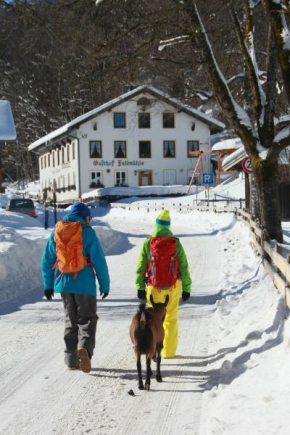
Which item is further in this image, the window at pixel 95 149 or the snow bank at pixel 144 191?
the window at pixel 95 149

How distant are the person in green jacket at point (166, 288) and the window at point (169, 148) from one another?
153 feet

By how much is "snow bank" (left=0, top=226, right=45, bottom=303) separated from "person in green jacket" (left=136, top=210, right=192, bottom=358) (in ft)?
15.1

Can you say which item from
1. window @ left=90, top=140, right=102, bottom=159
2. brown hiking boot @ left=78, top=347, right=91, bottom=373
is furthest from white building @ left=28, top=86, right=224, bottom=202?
brown hiking boot @ left=78, top=347, right=91, bottom=373

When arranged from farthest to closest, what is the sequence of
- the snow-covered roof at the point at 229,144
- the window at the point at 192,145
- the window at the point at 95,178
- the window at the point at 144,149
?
1. the window at the point at 192,145
2. the window at the point at 144,149
3. the window at the point at 95,178
4. the snow-covered roof at the point at 229,144

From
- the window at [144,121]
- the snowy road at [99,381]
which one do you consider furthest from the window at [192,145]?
the snowy road at [99,381]

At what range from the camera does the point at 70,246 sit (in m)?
5.98

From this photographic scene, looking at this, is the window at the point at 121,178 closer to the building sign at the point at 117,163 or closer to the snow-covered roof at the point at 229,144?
the building sign at the point at 117,163

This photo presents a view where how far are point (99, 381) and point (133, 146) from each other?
156 feet

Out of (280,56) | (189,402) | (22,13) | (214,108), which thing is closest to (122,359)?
(189,402)

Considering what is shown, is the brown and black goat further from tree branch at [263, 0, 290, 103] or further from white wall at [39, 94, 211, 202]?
white wall at [39, 94, 211, 202]

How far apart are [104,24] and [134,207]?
Answer: 2872 cm

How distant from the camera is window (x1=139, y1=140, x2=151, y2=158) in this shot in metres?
52.7

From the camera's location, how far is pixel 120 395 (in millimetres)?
5328

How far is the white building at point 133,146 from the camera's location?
169ft
